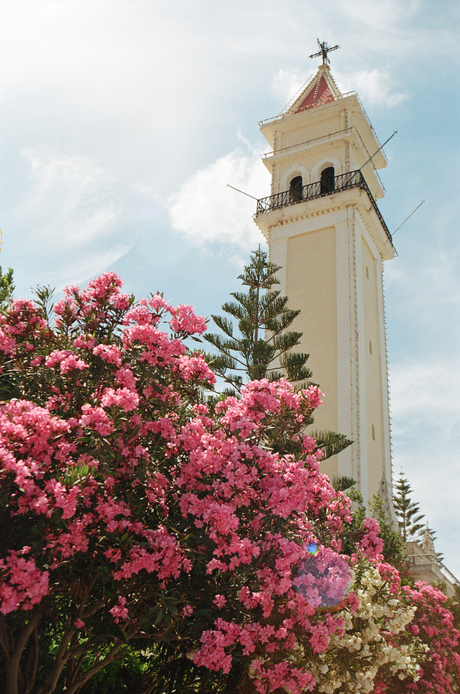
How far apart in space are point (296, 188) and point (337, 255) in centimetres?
306

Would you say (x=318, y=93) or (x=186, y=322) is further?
(x=318, y=93)

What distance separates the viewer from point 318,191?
1527cm

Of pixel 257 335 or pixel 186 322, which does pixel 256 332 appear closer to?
pixel 257 335

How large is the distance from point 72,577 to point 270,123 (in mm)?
16024

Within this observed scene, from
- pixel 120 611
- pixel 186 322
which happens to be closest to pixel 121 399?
pixel 186 322

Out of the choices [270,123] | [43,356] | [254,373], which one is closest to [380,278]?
[270,123]

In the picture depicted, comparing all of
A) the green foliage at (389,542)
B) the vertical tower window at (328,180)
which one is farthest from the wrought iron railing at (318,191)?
the green foliage at (389,542)

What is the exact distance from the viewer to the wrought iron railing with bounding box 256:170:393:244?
576 inches

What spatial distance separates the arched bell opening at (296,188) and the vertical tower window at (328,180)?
63 cm

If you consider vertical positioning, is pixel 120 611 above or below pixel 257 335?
below

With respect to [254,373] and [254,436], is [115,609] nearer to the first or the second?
[254,436]

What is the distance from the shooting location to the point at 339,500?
4586mm

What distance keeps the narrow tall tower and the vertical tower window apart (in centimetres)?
3

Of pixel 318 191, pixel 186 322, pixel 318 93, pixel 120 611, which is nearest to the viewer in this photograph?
pixel 120 611
